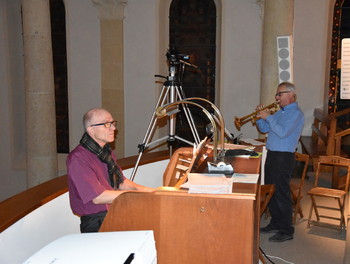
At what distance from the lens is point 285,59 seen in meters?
5.97

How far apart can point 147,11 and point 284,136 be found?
5.43 metres

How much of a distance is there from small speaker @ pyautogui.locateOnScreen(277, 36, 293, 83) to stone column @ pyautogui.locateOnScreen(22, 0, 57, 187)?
3.46 meters

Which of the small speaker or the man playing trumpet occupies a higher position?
the small speaker

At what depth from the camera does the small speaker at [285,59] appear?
234 inches

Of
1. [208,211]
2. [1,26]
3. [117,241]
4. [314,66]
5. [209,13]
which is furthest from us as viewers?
[1,26]

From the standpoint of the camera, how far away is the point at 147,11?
9273mm

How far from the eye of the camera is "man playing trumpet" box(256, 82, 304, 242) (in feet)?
15.9

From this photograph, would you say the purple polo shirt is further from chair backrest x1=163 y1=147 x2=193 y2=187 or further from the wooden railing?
chair backrest x1=163 y1=147 x2=193 y2=187

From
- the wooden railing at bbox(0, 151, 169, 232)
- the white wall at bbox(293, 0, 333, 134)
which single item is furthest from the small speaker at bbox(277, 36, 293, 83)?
the wooden railing at bbox(0, 151, 169, 232)

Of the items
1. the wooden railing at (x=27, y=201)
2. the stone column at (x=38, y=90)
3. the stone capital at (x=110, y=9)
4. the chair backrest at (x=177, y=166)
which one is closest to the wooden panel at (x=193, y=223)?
the wooden railing at (x=27, y=201)

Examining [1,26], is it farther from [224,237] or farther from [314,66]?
[224,237]

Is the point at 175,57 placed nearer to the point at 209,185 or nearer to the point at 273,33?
the point at 273,33

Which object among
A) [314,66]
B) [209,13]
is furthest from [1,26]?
[314,66]

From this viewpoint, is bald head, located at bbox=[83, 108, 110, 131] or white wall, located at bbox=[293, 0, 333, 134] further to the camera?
white wall, located at bbox=[293, 0, 333, 134]
